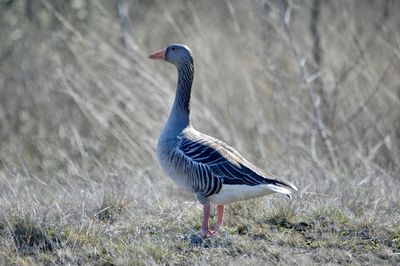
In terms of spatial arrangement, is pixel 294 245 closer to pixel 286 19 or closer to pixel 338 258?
pixel 338 258

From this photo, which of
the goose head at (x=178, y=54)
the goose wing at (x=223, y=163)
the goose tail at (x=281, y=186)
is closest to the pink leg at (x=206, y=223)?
the goose wing at (x=223, y=163)

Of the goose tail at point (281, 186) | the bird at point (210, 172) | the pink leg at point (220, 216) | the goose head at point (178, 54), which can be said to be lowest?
the pink leg at point (220, 216)

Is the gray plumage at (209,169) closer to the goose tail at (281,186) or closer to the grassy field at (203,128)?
the goose tail at (281,186)

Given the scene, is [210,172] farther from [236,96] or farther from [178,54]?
[236,96]

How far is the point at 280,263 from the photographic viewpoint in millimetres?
5070

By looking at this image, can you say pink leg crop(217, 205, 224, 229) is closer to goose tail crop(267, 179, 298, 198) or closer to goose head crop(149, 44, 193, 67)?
goose tail crop(267, 179, 298, 198)

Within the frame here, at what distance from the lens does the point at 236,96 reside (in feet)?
35.1

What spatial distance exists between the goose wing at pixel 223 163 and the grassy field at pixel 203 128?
0.33m

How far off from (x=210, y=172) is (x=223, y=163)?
0.46 feet

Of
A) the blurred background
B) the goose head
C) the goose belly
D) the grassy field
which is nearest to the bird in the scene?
the goose belly

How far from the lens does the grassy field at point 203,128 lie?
554 centimetres

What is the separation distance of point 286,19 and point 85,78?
350 centimetres

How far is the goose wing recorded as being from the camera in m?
5.92

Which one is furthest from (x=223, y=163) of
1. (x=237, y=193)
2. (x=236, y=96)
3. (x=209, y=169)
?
(x=236, y=96)
